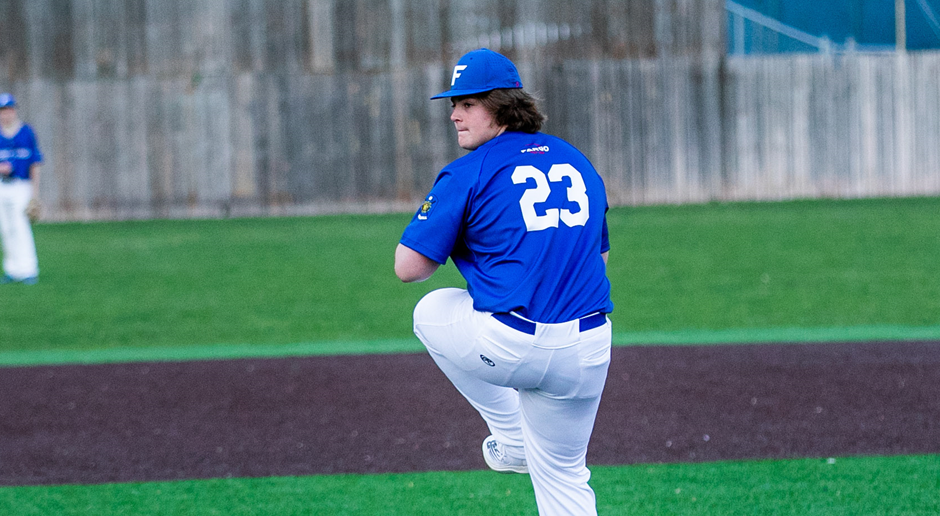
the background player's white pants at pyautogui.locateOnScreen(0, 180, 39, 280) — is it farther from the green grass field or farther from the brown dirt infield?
the brown dirt infield

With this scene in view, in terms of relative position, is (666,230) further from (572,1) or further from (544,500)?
(544,500)

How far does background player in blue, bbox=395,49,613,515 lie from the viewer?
3006 millimetres

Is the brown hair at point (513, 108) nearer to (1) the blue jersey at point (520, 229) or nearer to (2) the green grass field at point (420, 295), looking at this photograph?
(1) the blue jersey at point (520, 229)

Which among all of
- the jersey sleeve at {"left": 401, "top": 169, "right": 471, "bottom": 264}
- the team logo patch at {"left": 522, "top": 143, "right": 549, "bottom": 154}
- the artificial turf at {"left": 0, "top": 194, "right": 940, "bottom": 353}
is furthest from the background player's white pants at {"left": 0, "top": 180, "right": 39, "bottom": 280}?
the team logo patch at {"left": 522, "top": 143, "right": 549, "bottom": 154}

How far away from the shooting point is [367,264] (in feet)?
42.8

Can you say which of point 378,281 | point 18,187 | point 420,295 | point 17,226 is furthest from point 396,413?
point 18,187

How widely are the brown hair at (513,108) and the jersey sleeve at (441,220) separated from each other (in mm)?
262

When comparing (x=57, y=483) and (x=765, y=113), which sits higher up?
(x=765, y=113)

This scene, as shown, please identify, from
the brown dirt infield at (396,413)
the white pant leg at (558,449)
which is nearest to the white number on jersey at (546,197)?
the white pant leg at (558,449)

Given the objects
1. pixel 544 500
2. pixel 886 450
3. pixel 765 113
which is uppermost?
pixel 765 113

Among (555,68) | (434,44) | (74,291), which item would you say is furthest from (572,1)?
(74,291)

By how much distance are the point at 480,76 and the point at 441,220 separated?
0.46 metres

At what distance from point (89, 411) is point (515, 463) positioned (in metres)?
3.64

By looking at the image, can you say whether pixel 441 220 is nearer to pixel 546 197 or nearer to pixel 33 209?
pixel 546 197
